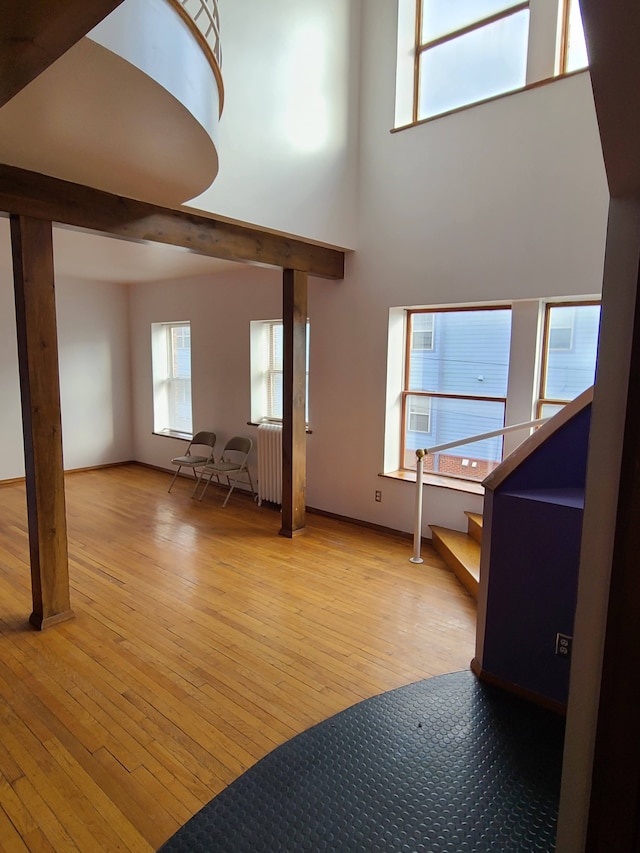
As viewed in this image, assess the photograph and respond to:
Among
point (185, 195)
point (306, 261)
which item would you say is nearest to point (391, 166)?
point (306, 261)

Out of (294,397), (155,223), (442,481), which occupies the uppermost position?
(155,223)

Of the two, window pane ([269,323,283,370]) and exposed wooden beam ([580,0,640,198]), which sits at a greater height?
exposed wooden beam ([580,0,640,198])

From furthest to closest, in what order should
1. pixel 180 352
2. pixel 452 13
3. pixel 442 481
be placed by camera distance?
pixel 180 352, pixel 442 481, pixel 452 13

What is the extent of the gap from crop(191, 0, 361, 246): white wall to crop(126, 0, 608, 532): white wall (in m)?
0.02

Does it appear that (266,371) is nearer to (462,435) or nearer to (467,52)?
(462,435)

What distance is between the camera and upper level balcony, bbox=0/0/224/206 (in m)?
1.74

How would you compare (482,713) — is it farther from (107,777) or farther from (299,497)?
(299,497)

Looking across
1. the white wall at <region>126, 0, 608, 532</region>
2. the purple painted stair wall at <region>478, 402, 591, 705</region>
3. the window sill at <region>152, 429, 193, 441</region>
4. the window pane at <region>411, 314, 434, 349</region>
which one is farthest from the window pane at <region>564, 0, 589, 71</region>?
the window sill at <region>152, 429, 193, 441</region>

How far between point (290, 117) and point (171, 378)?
13.8ft

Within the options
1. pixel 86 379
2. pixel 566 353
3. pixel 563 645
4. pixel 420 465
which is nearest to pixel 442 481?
pixel 420 465

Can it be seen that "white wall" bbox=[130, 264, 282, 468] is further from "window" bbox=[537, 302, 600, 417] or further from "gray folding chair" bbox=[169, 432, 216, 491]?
"window" bbox=[537, 302, 600, 417]

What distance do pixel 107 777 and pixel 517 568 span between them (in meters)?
1.85

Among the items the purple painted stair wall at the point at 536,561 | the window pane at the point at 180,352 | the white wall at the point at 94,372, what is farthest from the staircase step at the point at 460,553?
the white wall at the point at 94,372

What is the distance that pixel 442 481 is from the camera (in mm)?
4438
